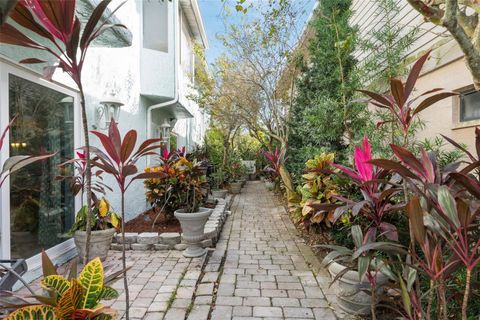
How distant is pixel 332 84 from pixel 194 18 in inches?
236

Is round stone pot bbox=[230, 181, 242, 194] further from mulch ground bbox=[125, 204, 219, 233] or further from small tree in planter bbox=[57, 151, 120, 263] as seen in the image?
small tree in planter bbox=[57, 151, 120, 263]

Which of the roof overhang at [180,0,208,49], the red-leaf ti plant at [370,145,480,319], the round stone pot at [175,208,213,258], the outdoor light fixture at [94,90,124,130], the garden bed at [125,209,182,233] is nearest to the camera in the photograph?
the red-leaf ti plant at [370,145,480,319]

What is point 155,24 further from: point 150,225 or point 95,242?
point 95,242

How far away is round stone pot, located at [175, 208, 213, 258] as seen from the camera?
3965mm

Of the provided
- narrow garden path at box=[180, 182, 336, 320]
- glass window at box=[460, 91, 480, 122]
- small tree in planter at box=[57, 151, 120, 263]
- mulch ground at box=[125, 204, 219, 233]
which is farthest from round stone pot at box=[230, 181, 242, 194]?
glass window at box=[460, 91, 480, 122]

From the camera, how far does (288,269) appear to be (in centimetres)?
375

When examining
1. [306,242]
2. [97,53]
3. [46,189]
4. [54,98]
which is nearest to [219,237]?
[306,242]

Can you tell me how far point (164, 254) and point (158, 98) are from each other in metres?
3.87

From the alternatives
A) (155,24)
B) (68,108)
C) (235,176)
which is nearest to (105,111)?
(68,108)

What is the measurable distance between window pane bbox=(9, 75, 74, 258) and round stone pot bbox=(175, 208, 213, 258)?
5.32ft

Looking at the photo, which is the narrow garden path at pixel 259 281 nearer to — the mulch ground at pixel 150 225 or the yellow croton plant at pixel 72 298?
the mulch ground at pixel 150 225

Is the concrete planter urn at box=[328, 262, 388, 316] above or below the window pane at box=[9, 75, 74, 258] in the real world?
below

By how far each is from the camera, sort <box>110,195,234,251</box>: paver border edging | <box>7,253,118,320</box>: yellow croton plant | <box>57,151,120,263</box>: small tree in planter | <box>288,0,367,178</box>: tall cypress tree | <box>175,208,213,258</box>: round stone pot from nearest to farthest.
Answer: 1. <box>7,253,118,320</box>: yellow croton plant
2. <box>57,151,120,263</box>: small tree in planter
3. <box>175,208,213,258</box>: round stone pot
4. <box>110,195,234,251</box>: paver border edging
5. <box>288,0,367,178</box>: tall cypress tree

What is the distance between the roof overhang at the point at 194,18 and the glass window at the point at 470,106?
7723 millimetres
